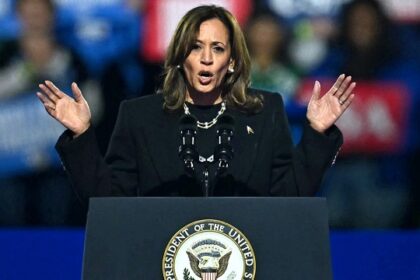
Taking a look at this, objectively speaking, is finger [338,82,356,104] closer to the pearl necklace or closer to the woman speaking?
the woman speaking

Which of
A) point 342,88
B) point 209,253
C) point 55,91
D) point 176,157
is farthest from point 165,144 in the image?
point 209,253

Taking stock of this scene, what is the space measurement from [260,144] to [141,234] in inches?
21.9

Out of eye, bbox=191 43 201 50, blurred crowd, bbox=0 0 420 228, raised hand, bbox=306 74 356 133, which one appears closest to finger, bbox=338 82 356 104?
raised hand, bbox=306 74 356 133

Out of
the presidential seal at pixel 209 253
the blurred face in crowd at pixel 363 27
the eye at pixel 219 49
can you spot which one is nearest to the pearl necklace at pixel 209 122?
the eye at pixel 219 49

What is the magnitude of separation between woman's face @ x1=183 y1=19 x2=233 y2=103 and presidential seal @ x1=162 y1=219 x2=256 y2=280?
52 centimetres

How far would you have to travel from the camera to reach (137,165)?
2641 millimetres

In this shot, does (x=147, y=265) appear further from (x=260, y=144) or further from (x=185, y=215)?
(x=260, y=144)

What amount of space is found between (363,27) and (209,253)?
348cm

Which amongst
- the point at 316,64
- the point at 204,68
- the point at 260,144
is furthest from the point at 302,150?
the point at 316,64

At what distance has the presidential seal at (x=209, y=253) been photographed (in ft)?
7.02

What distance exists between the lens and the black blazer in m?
2.51

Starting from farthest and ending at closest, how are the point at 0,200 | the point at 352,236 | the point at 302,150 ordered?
1. the point at 0,200
2. the point at 352,236
3. the point at 302,150

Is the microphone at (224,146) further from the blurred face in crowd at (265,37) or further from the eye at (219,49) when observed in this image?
the blurred face in crowd at (265,37)

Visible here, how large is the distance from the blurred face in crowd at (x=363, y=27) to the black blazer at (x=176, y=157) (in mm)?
2779
